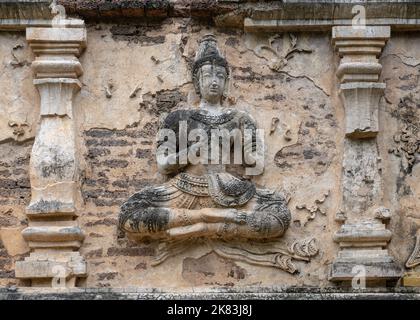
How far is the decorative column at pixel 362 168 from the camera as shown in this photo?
8664 millimetres

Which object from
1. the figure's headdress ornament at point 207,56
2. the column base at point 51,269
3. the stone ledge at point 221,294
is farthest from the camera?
the figure's headdress ornament at point 207,56

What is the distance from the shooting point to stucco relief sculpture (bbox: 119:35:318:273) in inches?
344

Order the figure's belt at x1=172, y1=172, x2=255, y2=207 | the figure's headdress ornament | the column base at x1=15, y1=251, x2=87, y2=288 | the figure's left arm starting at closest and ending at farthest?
1. the column base at x1=15, y1=251, x2=87, y2=288
2. the figure's belt at x1=172, y1=172, x2=255, y2=207
3. the figure's left arm
4. the figure's headdress ornament

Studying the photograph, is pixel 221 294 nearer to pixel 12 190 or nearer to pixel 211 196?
pixel 211 196

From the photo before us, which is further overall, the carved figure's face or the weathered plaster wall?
the carved figure's face

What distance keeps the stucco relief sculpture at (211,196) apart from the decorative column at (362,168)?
1.05 ft

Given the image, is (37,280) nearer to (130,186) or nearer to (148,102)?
(130,186)

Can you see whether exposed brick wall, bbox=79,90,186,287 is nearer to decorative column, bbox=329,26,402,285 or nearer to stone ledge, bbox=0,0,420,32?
stone ledge, bbox=0,0,420,32

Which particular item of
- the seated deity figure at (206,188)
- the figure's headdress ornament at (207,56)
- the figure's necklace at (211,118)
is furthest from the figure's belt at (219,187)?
the figure's headdress ornament at (207,56)

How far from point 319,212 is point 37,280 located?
2142 millimetres

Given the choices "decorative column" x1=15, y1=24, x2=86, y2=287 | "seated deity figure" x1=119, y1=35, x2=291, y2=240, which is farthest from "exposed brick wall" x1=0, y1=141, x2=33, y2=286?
"seated deity figure" x1=119, y1=35, x2=291, y2=240

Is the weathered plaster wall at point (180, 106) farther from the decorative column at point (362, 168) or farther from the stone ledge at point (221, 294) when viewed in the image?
the stone ledge at point (221, 294)

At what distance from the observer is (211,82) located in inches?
356
